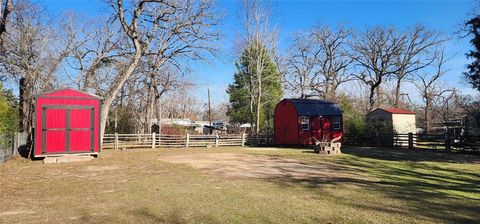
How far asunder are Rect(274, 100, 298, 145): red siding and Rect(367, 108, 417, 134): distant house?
→ 276 inches

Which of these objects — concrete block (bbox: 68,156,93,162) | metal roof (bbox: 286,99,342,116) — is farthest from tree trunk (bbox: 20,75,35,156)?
metal roof (bbox: 286,99,342,116)

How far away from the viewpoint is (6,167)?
12953 millimetres

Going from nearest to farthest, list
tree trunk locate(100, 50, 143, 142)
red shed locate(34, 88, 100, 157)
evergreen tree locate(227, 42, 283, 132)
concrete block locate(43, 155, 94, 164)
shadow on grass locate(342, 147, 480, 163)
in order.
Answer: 1. concrete block locate(43, 155, 94, 164)
2. red shed locate(34, 88, 100, 157)
3. shadow on grass locate(342, 147, 480, 163)
4. tree trunk locate(100, 50, 143, 142)
5. evergreen tree locate(227, 42, 283, 132)

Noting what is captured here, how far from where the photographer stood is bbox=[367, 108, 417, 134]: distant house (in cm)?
2922

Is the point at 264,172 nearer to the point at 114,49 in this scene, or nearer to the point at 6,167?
the point at 6,167

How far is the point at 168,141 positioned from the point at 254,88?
1741 centimetres

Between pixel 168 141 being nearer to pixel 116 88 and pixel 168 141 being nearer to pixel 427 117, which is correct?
pixel 116 88

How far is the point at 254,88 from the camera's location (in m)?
41.3

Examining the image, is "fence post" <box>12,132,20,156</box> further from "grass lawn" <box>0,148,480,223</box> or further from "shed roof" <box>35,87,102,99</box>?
"grass lawn" <box>0,148,480,223</box>

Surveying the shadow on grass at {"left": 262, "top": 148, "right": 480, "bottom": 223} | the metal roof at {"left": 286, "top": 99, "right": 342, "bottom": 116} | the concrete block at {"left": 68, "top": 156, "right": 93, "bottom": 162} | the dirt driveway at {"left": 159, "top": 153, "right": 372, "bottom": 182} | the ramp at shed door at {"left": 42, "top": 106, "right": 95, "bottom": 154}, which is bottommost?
the shadow on grass at {"left": 262, "top": 148, "right": 480, "bottom": 223}

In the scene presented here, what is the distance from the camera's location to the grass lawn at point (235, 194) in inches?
249

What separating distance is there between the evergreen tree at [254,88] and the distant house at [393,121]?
37.1 ft

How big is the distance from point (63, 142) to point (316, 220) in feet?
42.4

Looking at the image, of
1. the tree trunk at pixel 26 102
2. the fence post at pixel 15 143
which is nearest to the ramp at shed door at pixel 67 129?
the fence post at pixel 15 143
